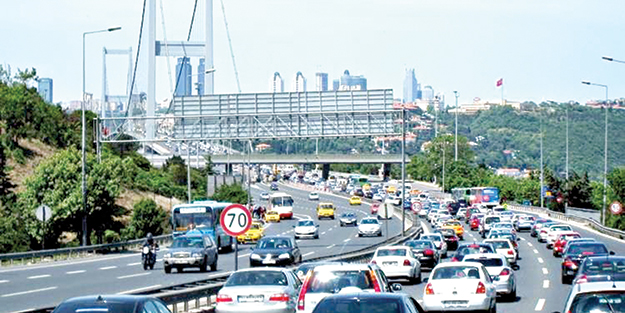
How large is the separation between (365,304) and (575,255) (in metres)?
25.7

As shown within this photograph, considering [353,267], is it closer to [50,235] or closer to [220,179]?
[50,235]

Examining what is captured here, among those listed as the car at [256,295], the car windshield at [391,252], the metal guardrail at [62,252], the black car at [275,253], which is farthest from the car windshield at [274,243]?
the car at [256,295]

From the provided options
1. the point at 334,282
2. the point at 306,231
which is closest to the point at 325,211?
the point at 306,231

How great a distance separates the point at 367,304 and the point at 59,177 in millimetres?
54280

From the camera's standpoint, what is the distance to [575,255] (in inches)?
1517

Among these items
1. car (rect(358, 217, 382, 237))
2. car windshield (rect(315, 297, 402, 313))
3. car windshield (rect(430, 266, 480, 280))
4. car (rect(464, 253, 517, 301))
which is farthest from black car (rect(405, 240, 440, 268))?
car windshield (rect(315, 297, 402, 313))

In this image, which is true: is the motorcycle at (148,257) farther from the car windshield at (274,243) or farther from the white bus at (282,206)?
the white bus at (282,206)

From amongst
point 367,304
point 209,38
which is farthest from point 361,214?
point 367,304

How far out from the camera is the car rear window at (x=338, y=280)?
21.0 metres

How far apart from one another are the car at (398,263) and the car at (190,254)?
7787 mm

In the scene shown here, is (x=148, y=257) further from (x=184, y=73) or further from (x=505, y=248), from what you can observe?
(x=184, y=73)

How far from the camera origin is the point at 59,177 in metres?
66.3

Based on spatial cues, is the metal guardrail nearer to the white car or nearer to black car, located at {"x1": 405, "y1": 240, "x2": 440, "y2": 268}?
black car, located at {"x1": 405, "y1": 240, "x2": 440, "y2": 268}

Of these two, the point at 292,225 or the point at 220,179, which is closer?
the point at 292,225
